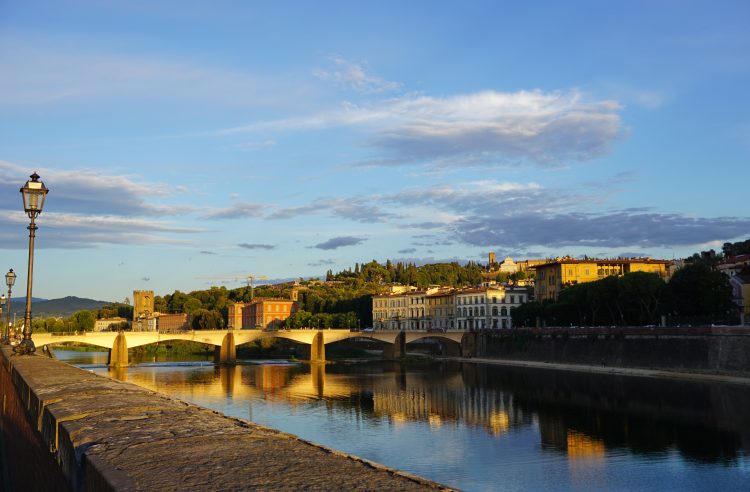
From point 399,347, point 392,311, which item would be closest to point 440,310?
point 392,311

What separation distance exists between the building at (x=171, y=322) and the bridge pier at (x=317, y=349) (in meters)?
73.2

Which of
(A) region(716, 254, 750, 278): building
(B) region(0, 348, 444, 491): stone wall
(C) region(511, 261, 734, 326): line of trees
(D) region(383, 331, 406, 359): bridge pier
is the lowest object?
(D) region(383, 331, 406, 359): bridge pier

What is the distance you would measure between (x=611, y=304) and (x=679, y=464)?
3810 cm

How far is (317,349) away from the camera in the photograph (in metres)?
72.0

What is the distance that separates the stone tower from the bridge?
9382 centimetres

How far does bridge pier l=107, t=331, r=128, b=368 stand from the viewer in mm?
62316

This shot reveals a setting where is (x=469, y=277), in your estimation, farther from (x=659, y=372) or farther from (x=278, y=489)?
(x=278, y=489)

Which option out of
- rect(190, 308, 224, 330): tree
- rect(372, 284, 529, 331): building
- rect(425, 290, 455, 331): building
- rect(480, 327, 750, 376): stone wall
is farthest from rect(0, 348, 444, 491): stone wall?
rect(190, 308, 224, 330): tree

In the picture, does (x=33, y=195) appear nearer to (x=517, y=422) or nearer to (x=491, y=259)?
(x=517, y=422)

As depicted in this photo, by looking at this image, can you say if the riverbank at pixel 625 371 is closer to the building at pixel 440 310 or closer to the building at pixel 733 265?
the building at pixel 440 310

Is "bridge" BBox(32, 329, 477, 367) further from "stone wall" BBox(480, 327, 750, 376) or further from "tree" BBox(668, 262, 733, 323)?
"tree" BBox(668, 262, 733, 323)

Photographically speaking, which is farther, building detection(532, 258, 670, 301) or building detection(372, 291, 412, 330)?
building detection(372, 291, 412, 330)

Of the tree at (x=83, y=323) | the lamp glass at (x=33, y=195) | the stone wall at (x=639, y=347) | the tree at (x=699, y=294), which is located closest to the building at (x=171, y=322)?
the tree at (x=83, y=323)

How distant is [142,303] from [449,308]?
96.0 m
